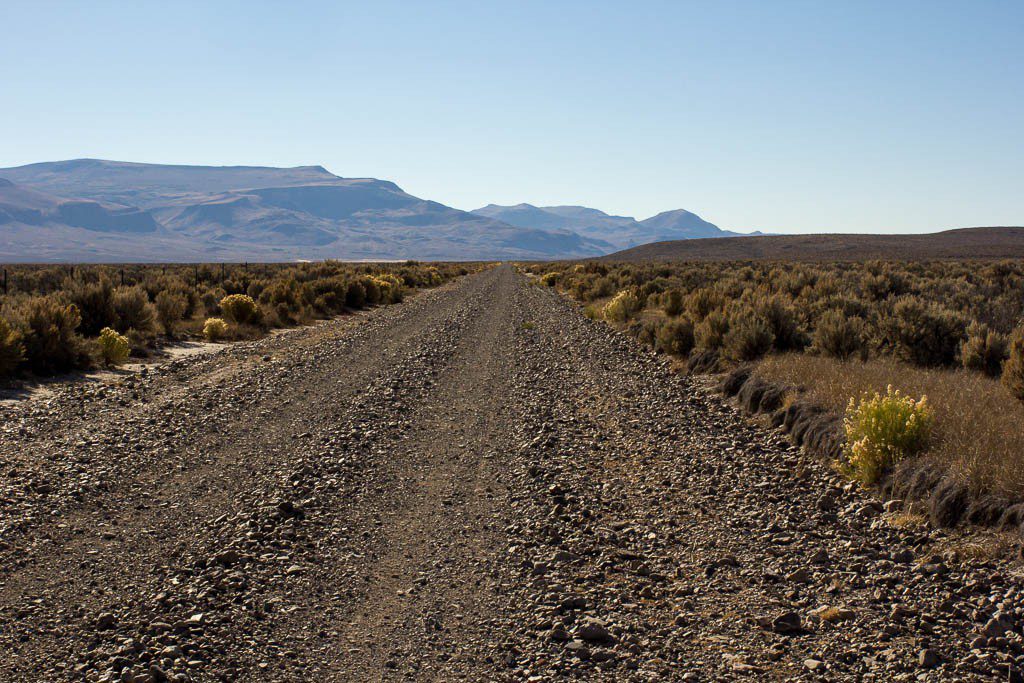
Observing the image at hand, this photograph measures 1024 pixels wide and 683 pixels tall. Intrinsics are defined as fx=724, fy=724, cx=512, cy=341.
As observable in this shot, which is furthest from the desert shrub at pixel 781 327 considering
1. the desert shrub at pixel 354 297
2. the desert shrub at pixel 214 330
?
the desert shrub at pixel 354 297

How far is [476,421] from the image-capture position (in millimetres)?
11141

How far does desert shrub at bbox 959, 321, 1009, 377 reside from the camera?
1134 centimetres

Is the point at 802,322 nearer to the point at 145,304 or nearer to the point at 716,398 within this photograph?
the point at 716,398

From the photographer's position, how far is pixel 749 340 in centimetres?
1400

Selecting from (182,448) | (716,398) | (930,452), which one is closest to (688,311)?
(716,398)

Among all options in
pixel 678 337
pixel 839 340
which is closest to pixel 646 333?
pixel 678 337

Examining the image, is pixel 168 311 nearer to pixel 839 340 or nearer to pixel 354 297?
pixel 354 297

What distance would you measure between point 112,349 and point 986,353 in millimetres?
18181

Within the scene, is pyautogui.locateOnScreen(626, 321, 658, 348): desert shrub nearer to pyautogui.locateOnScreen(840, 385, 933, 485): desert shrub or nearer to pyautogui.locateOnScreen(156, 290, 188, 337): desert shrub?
pyautogui.locateOnScreen(840, 385, 933, 485): desert shrub

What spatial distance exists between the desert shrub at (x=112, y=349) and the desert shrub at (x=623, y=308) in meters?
15.2

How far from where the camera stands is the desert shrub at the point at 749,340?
45.8 feet

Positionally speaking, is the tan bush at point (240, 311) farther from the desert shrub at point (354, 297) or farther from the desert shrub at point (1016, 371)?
the desert shrub at point (1016, 371)

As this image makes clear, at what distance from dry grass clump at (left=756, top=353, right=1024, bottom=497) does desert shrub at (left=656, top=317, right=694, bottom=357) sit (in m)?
3.66

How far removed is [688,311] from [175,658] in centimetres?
1642
